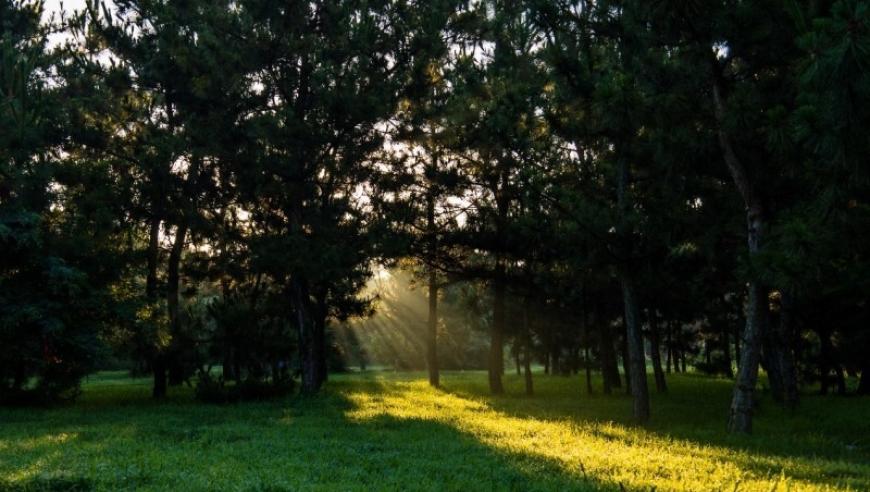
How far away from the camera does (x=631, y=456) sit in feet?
34.1

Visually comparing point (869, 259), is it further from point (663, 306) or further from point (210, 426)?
point (663, 306)

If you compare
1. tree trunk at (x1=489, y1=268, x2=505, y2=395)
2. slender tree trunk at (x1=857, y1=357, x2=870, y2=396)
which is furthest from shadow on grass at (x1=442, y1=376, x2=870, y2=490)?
slender tree trunk at (x1=857, y1=357, x2=870, y2=396)

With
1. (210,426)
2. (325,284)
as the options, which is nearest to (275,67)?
(325,284)

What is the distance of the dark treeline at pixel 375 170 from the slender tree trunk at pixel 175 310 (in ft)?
0.34

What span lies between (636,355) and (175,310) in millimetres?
17006

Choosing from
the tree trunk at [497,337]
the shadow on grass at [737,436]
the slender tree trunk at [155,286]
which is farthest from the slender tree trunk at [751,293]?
the slender tree trunk at [155,286]

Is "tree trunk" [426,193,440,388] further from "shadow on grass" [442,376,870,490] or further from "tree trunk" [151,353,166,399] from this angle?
"tree trunk" [151,353,166,399]

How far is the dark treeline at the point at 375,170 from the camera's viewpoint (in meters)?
14.3

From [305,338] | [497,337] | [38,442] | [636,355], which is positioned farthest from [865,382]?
[38,442]

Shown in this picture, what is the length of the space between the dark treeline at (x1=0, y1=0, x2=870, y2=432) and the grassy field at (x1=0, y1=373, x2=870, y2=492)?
1824 mm

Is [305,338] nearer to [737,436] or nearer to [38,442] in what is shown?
[38,442]

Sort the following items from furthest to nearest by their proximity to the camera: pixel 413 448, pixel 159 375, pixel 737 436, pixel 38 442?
pixel 159 375 < pixel 737 436 < pixel 38 442 < pixel 413 448

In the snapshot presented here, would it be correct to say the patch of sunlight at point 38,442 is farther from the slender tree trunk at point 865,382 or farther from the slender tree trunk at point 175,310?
the slender tree trunk at point 865,382

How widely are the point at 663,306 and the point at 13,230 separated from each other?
25.3 meters
